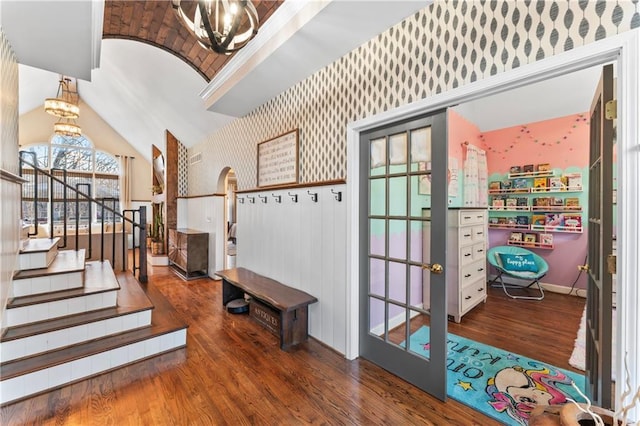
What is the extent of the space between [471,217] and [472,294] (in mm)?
963

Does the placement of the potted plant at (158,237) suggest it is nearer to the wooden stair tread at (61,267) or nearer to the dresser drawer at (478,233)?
the wooden stair tread at (61,267)

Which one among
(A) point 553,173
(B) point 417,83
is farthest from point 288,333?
(A) point 553,173

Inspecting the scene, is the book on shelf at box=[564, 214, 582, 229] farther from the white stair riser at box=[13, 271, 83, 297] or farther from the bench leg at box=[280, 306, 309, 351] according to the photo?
the white stair riser at box=[13, 271, 83, 297]

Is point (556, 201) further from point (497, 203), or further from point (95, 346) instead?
point (95, 346)

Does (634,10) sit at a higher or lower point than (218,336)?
higher

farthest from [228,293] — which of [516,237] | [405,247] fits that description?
[516,237]

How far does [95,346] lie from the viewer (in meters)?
2.29

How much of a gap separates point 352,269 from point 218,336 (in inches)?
64.4

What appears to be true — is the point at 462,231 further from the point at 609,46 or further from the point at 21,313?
the point at 21,313

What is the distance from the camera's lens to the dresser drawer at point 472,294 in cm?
325

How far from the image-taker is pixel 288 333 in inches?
104

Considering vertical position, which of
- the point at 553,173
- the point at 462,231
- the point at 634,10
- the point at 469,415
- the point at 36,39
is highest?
the point at 36,39

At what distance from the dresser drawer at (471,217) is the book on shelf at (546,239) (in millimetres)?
1318

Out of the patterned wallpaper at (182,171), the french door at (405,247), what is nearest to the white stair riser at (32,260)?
the french door at (405,247)
